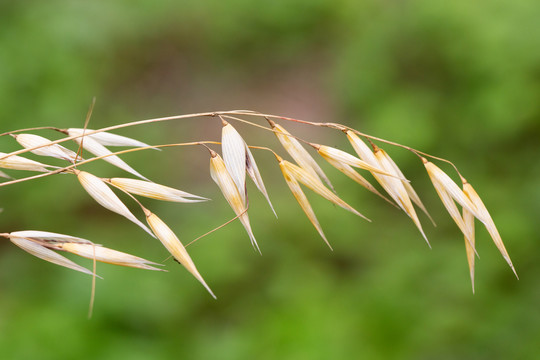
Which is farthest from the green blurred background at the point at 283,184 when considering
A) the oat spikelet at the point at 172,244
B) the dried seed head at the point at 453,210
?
the oat spikelet at the point at 172,244

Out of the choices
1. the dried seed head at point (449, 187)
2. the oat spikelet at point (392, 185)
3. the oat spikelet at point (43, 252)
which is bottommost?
the dried seed head at point (449, 187)

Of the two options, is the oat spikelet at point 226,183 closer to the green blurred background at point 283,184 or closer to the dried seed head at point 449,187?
the dried seed head at point 449,187

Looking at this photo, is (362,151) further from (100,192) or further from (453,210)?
(100,192)

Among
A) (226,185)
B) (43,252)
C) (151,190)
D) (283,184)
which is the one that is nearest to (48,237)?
(43,252)

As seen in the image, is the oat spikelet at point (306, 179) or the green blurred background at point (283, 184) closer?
the oat spikelet at point (306, 179)

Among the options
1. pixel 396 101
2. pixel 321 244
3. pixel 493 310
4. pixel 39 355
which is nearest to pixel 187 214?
pixel 321 244

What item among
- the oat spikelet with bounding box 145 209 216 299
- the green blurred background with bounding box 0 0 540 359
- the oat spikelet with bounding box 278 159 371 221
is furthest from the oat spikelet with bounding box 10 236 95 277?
the green blurred background with bounding box 0 0 540 359

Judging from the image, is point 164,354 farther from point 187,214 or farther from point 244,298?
point 187,214

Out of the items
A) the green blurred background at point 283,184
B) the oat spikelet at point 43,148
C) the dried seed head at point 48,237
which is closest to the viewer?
the dried seed head at point 48,237
